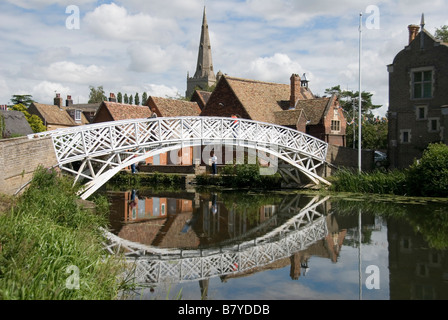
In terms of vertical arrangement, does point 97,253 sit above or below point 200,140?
below

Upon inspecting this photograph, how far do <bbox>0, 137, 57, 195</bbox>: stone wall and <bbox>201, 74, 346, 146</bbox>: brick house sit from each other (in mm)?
19800

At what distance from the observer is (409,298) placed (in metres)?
8.59

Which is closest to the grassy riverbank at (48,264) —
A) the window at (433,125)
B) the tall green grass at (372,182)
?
the tall green grass at (372,182)

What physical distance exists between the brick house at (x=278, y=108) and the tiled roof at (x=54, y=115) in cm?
2586

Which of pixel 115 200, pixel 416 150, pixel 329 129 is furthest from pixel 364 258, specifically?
pixel 329 129

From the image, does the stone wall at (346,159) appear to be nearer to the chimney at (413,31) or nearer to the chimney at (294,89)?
the chimney at (413,31)

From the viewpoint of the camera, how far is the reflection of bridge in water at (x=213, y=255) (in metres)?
10.5

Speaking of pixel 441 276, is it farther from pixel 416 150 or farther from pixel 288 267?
pixel 416 150

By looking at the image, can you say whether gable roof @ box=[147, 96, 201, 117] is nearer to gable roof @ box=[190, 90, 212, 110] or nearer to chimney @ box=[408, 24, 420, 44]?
gable roof @ box=[190, 90, 212, 110]

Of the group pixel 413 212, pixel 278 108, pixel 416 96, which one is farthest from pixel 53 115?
pixel 413 212

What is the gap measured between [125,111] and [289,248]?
31136mm

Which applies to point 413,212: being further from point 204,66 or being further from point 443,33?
point 204,66

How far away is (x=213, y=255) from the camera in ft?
40.5
